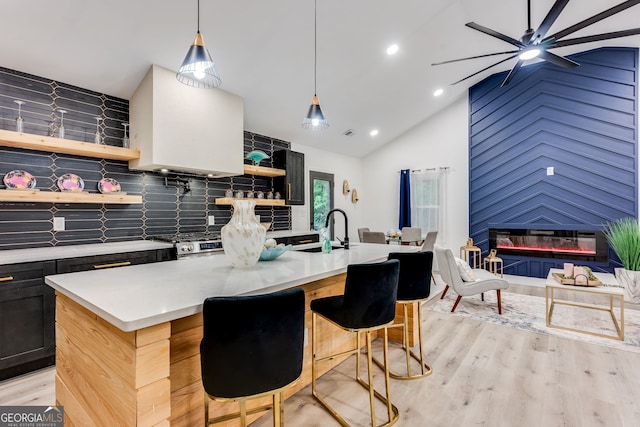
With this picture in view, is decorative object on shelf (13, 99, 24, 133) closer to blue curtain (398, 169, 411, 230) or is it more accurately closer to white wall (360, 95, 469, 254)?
white wall (360, 95, 469, 254)

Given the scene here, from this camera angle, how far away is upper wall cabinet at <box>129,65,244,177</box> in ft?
10.1

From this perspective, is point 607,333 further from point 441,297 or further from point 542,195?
point 542,195

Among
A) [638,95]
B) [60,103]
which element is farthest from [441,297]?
[60,103]

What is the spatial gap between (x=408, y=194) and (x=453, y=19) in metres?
3.55

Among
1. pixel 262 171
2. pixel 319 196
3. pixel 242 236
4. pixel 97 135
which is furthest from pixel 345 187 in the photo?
pixel 242 236

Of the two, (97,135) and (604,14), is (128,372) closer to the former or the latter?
(97,135)

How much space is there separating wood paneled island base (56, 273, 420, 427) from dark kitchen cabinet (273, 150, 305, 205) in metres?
3.52

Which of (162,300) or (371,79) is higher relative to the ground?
(371,79)

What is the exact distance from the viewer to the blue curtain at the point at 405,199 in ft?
22.1

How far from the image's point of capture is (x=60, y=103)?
9.62ft

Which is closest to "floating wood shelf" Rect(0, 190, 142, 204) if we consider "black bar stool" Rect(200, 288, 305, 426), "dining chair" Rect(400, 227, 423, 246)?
"black bar stool" Rect(200, 288, 305, 426)

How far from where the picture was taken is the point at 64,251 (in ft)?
8.51

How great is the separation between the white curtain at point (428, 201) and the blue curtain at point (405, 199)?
7 cm

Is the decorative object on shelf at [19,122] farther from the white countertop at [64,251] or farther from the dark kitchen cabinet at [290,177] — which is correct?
the dark kitchen cabinet at [290,177]
